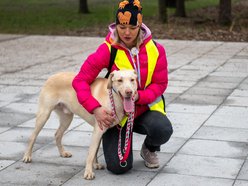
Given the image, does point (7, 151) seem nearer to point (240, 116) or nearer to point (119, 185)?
point (119, 185)

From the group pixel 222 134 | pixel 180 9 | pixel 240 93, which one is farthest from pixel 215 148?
pixel 180 9

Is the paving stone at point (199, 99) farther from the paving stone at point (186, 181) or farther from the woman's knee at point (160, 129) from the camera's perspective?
the paving stone at point (186, 181)

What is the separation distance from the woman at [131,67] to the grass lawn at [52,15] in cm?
1485

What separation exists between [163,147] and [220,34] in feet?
41.4

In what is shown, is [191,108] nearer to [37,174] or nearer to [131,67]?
[131,67]

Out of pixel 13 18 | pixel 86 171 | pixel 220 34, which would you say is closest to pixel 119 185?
pixel 86 171

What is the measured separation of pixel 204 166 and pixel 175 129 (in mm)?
1638

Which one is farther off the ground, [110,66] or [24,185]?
[110,66]

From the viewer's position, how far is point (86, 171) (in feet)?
19.5

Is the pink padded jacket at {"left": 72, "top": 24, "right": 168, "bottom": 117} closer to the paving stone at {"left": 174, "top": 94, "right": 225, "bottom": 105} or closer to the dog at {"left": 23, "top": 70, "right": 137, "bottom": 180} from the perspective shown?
the dog at {"left": 23, "top": 70, "right": 137, "bottom": 180}

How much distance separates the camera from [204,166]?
6.34 metres

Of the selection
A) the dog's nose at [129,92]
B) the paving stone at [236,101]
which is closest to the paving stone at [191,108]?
the paving stone at [236,101]

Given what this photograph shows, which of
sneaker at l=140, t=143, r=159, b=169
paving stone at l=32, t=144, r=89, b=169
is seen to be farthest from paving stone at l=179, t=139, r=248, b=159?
paving stone at l=32, t=144, r=89, b=169

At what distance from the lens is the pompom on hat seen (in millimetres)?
5926
